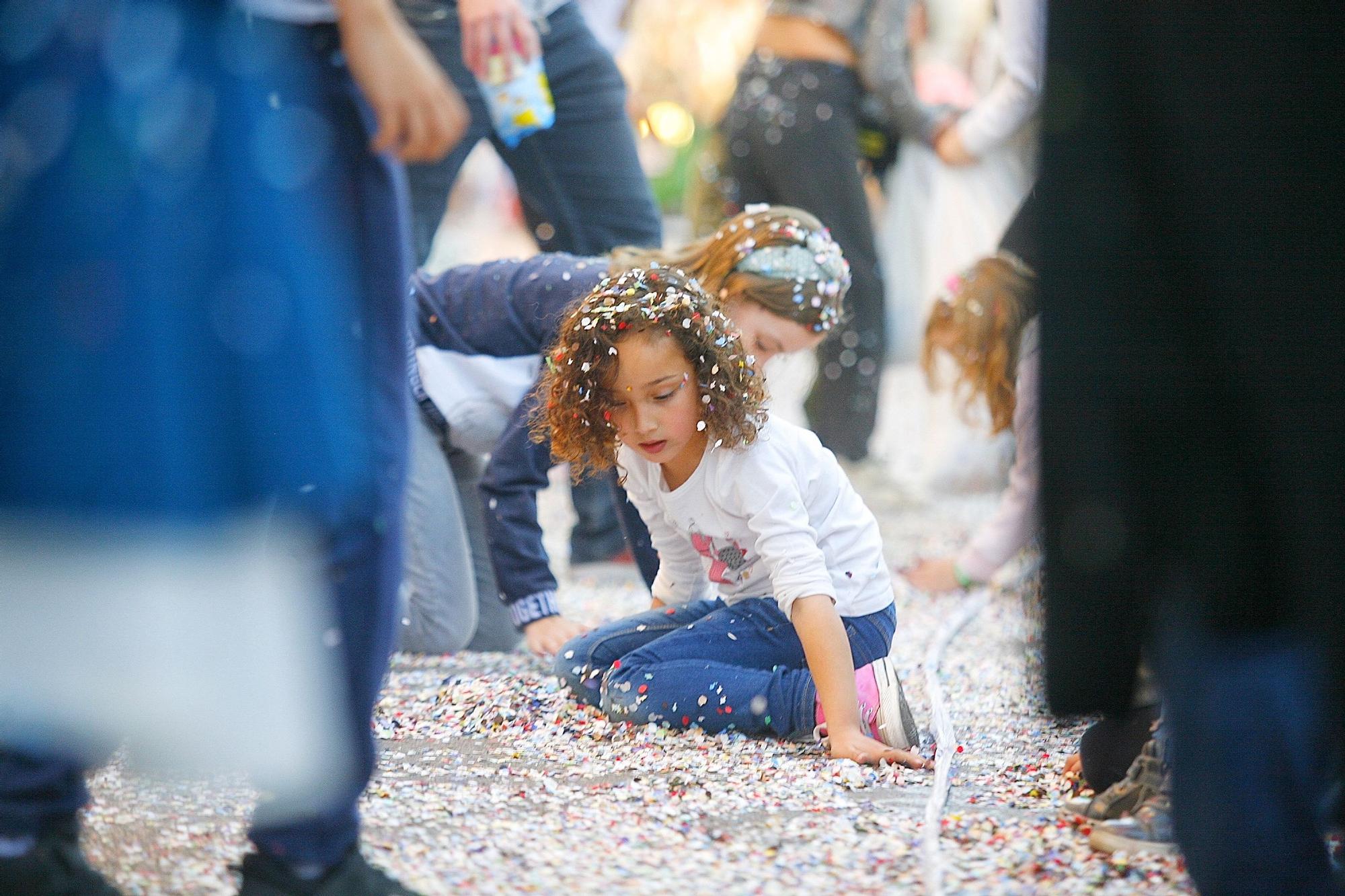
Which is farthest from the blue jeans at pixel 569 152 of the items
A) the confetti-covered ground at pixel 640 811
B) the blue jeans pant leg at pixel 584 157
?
the confetti-covered ground at pixel 640 811

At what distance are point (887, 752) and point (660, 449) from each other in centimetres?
49

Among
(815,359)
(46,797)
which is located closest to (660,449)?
(46,797)

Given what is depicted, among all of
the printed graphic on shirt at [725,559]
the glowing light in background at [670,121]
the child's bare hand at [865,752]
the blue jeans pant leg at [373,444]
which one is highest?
the glowing light in background at [670,121]

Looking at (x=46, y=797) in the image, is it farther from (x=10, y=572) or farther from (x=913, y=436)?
(x=913, y=436)

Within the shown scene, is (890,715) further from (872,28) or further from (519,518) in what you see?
(872,28)

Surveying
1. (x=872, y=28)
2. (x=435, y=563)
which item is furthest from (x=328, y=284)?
(x=872, y=28)

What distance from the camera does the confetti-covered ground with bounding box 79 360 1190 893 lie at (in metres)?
1.39

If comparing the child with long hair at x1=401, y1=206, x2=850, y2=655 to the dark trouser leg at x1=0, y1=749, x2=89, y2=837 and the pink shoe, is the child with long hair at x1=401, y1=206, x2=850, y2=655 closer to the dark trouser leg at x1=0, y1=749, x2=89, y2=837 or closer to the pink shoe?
the pink shoe

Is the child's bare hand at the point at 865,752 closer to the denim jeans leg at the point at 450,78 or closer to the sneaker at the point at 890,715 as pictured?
the sneaker at the point at 890,715

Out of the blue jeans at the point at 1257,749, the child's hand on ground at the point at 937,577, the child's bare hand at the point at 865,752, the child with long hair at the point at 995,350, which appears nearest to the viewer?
the blue jeans at the point at 1257,749

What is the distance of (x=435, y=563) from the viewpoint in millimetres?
2611

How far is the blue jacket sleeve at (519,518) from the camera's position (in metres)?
2.32

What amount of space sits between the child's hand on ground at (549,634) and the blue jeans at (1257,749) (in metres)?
1.31

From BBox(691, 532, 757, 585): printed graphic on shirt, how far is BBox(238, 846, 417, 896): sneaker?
89 cm
